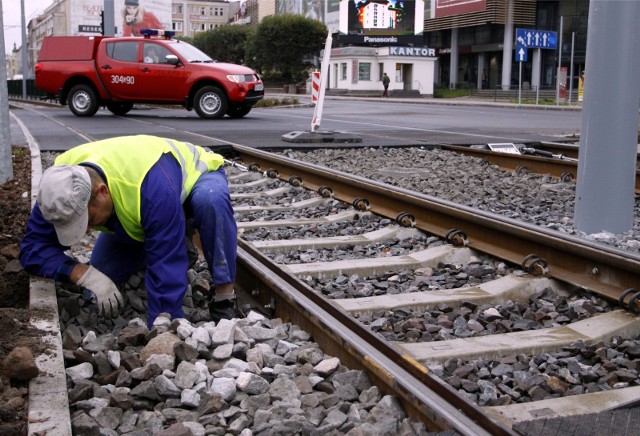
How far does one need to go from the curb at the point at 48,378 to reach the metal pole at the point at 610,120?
383cm

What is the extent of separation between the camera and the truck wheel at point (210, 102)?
18.4 m

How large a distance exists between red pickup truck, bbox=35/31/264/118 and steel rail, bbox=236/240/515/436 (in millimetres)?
14188

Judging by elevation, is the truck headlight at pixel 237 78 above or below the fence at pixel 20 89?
above

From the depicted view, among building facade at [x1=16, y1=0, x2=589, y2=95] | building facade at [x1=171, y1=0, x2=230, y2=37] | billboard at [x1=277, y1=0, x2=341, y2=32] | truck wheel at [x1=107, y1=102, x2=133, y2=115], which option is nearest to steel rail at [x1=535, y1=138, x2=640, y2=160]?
truck wheel at [x1=107, y1=102, x2=133, y2=115]

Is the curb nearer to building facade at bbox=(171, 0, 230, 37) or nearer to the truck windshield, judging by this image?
the truck windshield

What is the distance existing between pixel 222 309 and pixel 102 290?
574 millimetres

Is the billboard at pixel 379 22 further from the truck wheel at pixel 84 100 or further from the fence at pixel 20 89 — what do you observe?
the truck wheel at pixel 84 100

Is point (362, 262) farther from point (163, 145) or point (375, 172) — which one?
point (375, 172)

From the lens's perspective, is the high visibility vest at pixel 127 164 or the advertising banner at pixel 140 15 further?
the advertising banner at pixel 140 15

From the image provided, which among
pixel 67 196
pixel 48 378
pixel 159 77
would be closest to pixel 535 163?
pixel 67 196

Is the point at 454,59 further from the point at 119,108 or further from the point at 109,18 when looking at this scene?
the point at 119,108

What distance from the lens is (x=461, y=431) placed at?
2.51 m

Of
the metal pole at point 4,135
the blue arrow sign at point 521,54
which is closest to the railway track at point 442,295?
the metal pole at point 4,135

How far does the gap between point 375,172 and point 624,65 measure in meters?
3.33
